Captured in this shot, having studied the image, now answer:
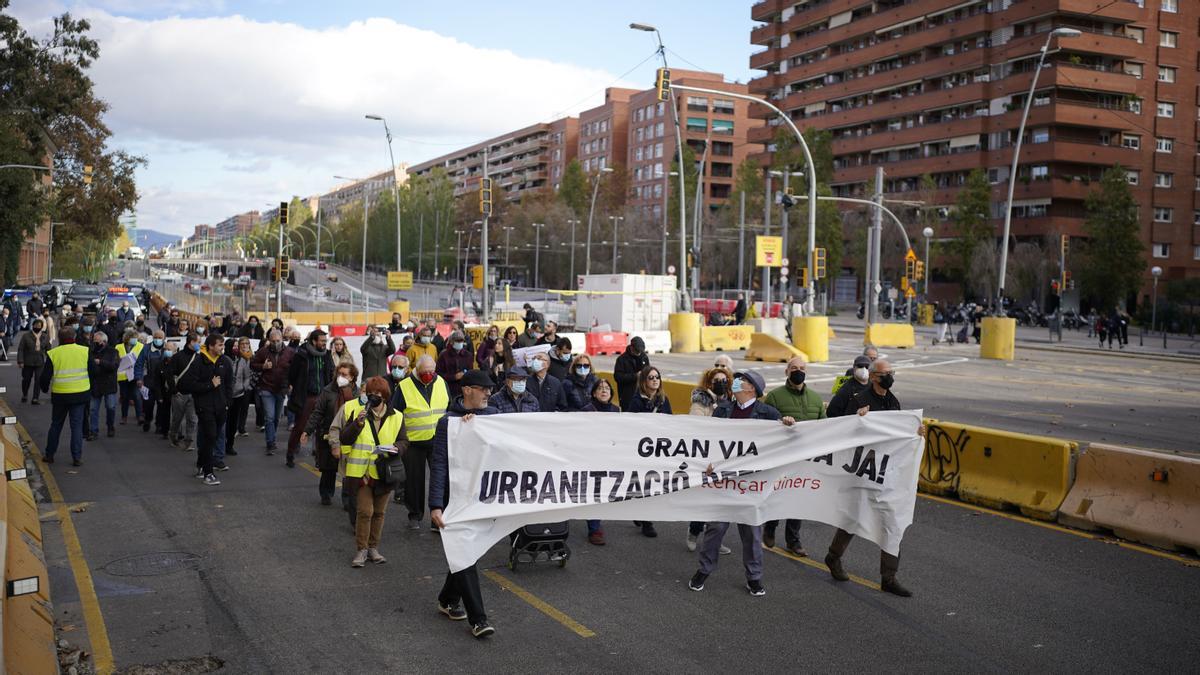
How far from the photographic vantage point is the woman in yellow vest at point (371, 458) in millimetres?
8359

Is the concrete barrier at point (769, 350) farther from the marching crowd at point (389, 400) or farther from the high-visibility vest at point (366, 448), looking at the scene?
the high-visibility vest at point (366, 448)

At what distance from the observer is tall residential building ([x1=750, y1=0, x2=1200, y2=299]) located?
229 feet

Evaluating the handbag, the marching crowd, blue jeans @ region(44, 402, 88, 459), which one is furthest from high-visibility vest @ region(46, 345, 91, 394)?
the handbag

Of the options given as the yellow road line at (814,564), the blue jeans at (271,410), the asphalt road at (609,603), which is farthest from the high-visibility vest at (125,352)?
the yellow road line at (814,564)

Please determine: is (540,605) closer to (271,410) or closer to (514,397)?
(514,397)

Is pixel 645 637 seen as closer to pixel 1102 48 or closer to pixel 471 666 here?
pixel 471 666

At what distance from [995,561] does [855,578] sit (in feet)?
4.91

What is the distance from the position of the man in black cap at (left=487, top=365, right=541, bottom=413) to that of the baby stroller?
986 millimetres

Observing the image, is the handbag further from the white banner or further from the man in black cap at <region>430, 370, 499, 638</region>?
the white banner

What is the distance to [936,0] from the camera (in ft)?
260

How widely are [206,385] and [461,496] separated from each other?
20.2 ft

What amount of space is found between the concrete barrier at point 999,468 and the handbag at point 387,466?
19.7ft

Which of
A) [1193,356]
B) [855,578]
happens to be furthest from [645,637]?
[1193,356]

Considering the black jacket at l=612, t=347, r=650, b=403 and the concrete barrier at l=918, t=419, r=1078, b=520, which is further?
the black jacket at l=612, t=347, r=650, b=403
